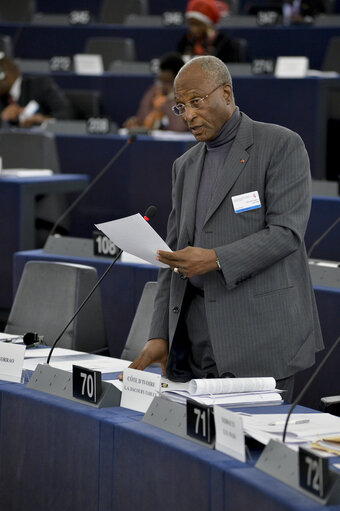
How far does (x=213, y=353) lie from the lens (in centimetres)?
239

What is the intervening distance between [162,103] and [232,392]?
464cm

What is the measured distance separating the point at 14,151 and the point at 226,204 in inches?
156

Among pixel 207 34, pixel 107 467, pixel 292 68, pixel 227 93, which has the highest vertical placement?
pixel 227 93

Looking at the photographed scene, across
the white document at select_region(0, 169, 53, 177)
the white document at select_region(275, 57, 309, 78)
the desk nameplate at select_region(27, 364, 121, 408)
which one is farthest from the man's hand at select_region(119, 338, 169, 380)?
the white document at select_region(275, 57, 309, 78)

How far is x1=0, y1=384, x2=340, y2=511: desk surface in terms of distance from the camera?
5.90 feet

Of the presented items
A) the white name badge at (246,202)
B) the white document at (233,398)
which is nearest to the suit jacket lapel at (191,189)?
the white name badge at (246,202)

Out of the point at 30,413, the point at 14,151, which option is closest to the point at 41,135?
the point at 14,151

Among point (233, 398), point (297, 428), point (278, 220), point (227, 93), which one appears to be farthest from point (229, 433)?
point (227, 93)

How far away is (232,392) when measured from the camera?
2.25 m

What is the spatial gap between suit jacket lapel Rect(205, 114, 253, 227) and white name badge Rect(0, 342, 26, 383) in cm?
62

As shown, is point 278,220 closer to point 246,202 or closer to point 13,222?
point 246,202

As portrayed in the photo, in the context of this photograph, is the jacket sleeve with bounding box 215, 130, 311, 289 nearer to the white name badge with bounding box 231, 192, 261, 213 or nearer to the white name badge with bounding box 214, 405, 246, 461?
the white name badge with bounding box 231, 192, 261, 213

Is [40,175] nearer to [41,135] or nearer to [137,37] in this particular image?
[41,135]

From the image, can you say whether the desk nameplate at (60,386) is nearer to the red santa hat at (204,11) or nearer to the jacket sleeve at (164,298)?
the jacket sleeve at (164,298)
